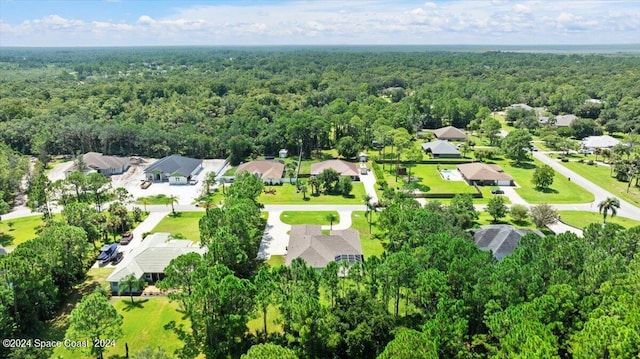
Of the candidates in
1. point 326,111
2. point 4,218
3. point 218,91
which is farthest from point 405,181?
point 218,91

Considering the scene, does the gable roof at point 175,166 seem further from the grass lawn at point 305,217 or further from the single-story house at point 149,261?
the single-story house at point 149,261

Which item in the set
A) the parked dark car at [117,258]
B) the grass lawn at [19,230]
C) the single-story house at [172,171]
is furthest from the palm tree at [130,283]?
the single-story house at [172,171]

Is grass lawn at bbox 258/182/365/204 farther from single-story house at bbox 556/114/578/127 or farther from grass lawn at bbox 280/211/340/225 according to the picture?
single-story house at bbox 556/114/578/127

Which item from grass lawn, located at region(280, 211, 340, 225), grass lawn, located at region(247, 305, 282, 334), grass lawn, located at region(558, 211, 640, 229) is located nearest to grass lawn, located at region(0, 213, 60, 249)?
grass lawn, located at region(280, 211, 340, 225)

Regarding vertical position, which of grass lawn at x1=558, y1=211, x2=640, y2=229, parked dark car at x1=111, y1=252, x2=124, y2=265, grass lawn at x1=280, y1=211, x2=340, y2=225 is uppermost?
grass lawn at x1=280, y1=211, x2=340, y2=225

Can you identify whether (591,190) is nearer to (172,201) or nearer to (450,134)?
(450,134)

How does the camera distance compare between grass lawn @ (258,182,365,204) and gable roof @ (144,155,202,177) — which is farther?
gable roof @ (144,155,202,177)

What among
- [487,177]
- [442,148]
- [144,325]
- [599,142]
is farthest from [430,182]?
[144,325]

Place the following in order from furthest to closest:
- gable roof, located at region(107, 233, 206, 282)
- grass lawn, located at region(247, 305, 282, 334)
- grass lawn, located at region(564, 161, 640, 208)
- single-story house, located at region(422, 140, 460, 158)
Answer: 1. single-story house, located at region(422, 140, 460, 158)
2. grass lawn, located at region(564, 161, 640, 208)
3. gable roof, located at region(107, 233, 206, 282)
4. grass lawn, located at region(247, 305, 282, 334)
